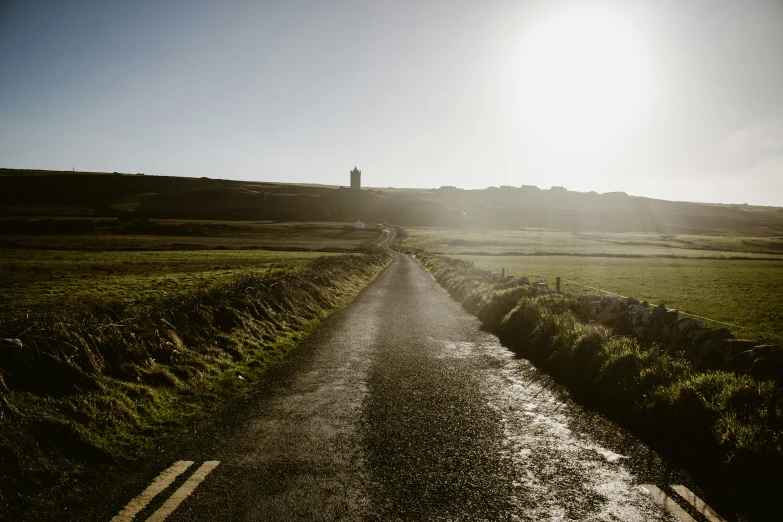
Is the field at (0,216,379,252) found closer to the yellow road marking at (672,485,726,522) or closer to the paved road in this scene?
the paved road

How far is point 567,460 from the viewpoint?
632cm

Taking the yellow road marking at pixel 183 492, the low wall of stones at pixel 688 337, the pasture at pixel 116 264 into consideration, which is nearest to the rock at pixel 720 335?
the low wall of stones at pixel 688 337

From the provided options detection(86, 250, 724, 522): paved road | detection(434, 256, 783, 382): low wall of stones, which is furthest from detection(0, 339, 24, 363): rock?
detection(434, 256, 783, 382): low wall of stones

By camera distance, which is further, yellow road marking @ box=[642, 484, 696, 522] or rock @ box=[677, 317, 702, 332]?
rock @ box=[677, 317, 702, 332]

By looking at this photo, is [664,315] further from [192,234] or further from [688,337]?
[192,234]

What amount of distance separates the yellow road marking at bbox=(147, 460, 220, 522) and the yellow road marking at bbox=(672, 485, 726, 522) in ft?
19.5

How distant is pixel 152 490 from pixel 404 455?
10.6ft

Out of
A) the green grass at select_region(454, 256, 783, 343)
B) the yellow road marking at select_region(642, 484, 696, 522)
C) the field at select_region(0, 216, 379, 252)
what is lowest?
the field at select_region(0, 216, 379, 252)

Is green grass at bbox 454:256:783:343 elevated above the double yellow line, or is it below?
below

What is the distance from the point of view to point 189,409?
801 centimetres

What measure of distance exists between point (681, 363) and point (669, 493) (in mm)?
4303

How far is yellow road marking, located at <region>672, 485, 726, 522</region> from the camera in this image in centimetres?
493

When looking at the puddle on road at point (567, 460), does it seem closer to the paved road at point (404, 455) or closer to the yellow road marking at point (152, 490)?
the paved road at point (404, 455)

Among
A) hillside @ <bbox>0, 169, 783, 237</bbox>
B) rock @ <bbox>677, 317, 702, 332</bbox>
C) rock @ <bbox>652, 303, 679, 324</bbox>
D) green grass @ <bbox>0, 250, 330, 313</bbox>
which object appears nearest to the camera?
rock @ <bbox>677, 317, 702, 332</bbox>
